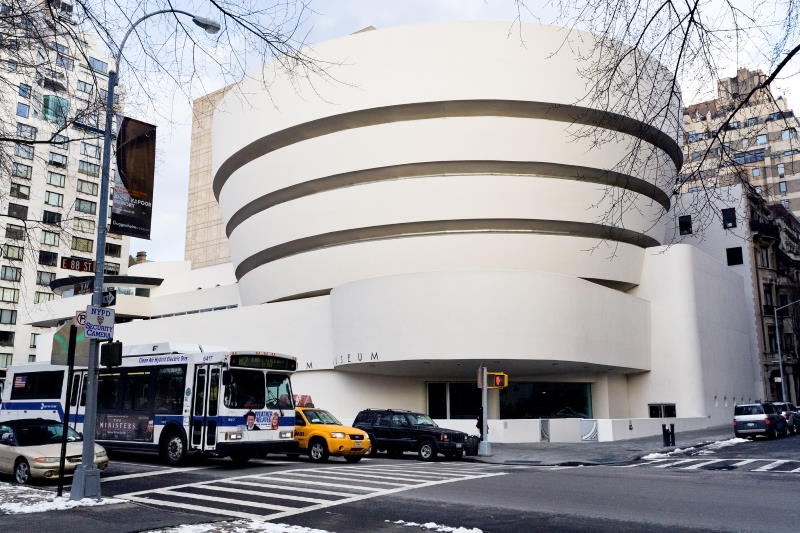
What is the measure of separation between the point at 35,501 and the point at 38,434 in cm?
484

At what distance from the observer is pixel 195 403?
1942cm

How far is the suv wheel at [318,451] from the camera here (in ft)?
71.4

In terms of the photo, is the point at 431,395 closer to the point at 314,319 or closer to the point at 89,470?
the point at 314,319

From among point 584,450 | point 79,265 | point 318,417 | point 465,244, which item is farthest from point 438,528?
point 465,244

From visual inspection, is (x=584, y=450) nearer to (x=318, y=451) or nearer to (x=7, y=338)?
(x=318, y=451)

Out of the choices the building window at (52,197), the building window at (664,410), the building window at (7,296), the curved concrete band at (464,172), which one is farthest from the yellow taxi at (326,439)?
the building window at (52,197)

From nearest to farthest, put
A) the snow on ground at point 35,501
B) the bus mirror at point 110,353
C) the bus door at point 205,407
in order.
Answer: the snow on ground at point 35,501 → the bus mirror at point 110,353 → the bus door at point 205,407

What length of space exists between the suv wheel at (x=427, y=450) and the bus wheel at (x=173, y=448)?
8249mm

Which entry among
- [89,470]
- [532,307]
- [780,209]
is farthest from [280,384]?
[780,209]

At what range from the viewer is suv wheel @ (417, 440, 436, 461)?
78.7 feet

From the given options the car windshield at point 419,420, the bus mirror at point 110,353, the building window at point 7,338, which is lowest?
the car windshield at point 419,420

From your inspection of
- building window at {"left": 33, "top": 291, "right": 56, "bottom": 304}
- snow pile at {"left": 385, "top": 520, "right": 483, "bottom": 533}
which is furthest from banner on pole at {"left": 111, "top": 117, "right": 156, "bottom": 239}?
building window at {"left": 33, "top": 291, "right": 56, "bottom": 304}

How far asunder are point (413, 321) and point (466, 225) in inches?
265

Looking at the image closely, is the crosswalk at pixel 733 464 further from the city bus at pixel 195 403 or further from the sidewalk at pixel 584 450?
the city bus at pixel 195 403
